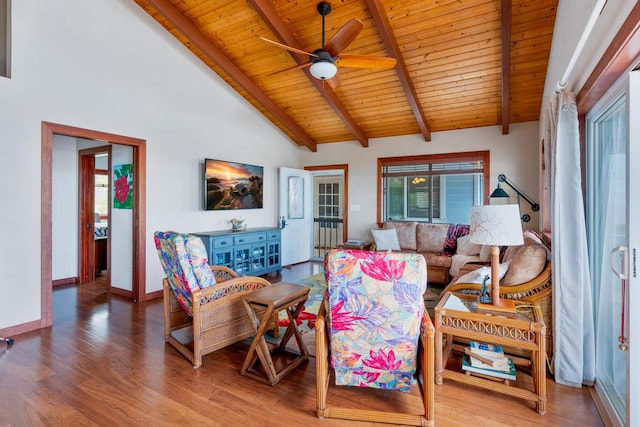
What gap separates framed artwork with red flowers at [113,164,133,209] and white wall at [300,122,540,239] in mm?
3738

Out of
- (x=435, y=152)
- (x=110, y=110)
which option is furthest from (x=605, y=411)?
(x=110, y=110)

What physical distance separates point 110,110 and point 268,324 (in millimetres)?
3336

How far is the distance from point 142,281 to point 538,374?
4270 millimetres

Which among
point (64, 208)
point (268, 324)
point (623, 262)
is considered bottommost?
point (268, 324)

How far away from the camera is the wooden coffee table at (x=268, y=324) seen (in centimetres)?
225

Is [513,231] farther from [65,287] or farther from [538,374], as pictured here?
[65,287]

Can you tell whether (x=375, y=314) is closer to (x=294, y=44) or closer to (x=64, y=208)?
(x=294, y=44)

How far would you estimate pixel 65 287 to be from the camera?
4.79m

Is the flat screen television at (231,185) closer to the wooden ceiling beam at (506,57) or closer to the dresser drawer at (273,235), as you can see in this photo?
the dresser drawer at (273,235)

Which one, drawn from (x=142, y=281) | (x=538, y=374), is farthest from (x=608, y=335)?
(x=142, y=281)

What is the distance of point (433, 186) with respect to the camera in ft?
19.8

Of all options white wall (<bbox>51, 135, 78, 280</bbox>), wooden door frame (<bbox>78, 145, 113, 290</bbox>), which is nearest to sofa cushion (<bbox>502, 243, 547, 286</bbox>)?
wooden door frame (<bbox>78, 145, 113, 290</bbox>)

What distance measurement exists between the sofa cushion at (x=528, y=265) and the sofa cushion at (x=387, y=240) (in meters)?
2.94

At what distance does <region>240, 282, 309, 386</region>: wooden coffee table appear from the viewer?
2.25m
